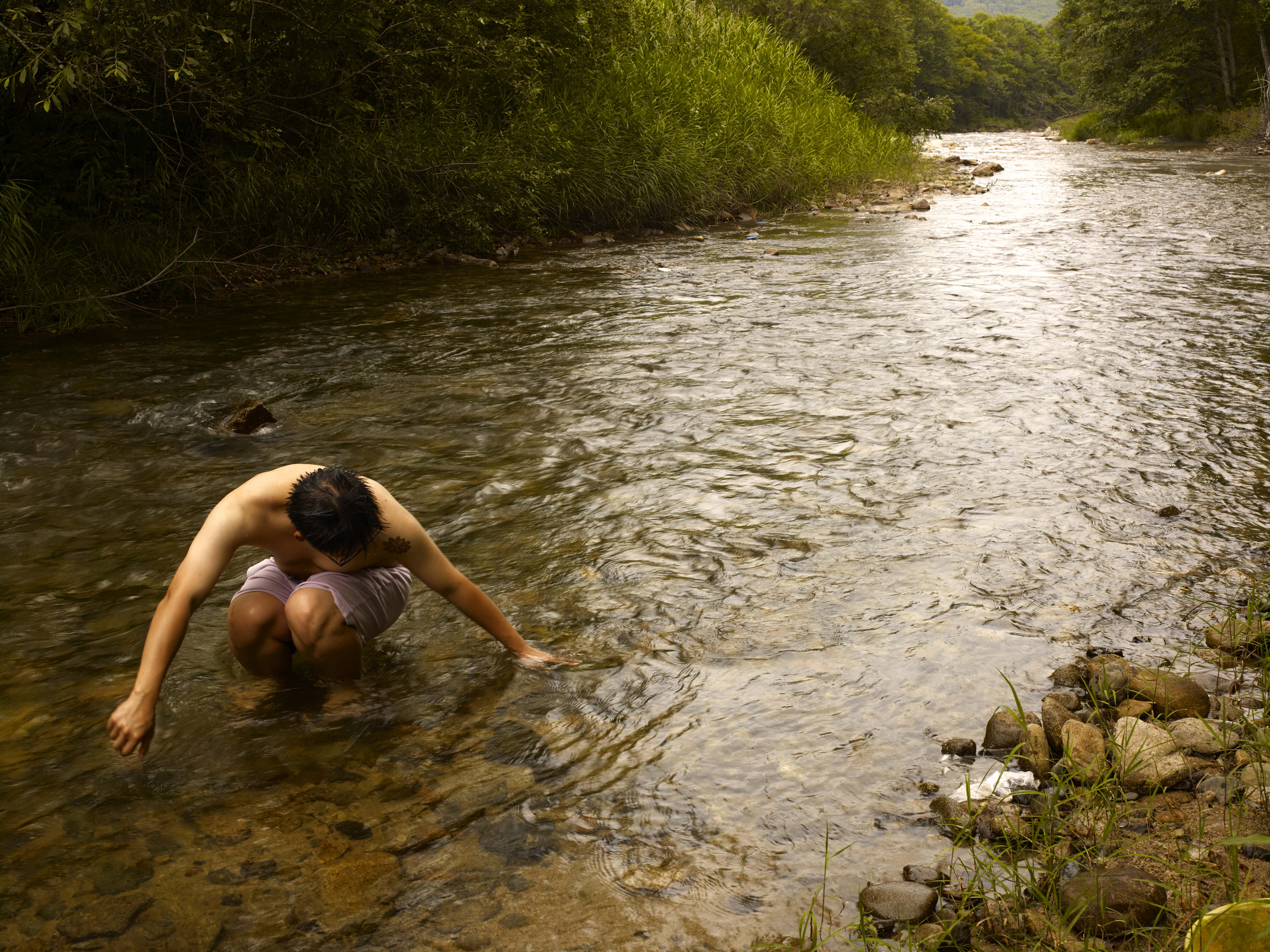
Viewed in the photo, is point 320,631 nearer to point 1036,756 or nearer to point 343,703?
point 343,703

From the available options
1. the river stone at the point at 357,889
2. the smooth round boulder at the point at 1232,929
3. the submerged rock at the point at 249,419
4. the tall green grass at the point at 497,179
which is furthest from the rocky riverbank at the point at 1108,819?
the tall green grass at the point at 497,179

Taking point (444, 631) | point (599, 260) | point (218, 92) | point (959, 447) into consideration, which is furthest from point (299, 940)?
point (599, 260)

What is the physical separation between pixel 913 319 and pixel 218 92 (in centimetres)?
720

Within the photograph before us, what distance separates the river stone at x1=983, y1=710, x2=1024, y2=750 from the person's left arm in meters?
1.47

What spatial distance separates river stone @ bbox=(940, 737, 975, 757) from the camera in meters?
2.80

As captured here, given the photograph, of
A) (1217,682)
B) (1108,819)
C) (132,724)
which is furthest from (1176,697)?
(132,724)

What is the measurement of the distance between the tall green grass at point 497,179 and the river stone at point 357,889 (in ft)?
24.4

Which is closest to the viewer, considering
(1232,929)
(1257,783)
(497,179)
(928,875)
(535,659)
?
(1232,929)

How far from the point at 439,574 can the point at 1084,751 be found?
2.02 metres

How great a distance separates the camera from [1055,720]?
2.81 m

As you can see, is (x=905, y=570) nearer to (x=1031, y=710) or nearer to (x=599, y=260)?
(x=1031, y=710)

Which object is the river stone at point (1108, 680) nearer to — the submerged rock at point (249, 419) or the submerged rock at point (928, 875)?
the submerged rock at point (928, 875)

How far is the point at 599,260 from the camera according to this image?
12125mm

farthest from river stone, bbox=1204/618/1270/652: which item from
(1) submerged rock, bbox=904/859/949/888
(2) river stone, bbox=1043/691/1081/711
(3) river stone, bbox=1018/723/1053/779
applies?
(1) submerged rock, bbox=904/859/949/888
